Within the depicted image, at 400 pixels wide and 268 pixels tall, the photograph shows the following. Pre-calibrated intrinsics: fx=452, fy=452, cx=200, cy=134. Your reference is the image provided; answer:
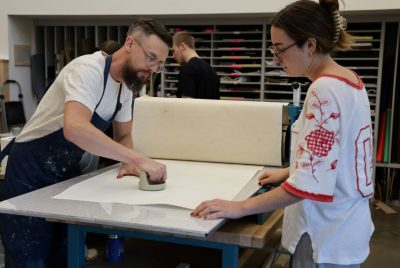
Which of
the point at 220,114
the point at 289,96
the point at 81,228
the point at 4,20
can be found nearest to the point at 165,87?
the point at 289,96

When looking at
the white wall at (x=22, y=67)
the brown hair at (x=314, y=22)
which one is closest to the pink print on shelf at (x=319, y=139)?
the brown hair at (x=314, y=22)

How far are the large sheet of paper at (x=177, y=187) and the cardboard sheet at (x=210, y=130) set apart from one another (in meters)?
0.10

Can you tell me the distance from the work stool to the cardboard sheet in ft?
11.5

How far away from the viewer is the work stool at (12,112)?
5.21m

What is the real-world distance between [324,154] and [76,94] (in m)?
0.86

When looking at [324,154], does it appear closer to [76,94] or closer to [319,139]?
[319,139]

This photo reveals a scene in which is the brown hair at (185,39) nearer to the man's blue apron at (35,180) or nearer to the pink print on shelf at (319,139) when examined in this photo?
the man's blue apron at (35,180)

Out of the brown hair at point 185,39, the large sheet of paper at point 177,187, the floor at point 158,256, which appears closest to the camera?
the large sheet of paper at point 177,187

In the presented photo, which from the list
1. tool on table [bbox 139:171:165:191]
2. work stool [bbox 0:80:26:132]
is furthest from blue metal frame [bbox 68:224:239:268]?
work stool [bbox 0:80:26:132]

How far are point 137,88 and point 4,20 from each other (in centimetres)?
408

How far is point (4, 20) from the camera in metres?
5.18

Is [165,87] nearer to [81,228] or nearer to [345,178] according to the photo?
[81,228]

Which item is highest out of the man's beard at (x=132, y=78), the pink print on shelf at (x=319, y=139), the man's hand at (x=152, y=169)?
the man's beard at (x=132, y=78)

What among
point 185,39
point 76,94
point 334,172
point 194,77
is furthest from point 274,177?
point 185,39
